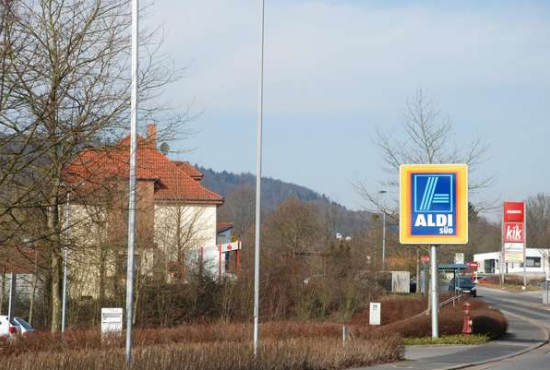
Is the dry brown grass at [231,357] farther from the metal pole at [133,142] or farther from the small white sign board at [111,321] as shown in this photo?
the small white sign board at [111,321]

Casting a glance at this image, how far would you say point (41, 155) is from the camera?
1396 cm

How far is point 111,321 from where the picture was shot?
19969mm

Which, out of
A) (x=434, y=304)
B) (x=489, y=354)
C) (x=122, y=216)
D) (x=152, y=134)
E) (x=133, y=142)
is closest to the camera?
(x=133, y=142)

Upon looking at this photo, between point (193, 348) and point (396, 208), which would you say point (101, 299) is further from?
point (193, 348)

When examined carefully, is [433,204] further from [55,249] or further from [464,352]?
[55,249]

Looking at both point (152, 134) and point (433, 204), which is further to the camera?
point (433, 204)

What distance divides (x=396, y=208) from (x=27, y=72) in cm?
2476

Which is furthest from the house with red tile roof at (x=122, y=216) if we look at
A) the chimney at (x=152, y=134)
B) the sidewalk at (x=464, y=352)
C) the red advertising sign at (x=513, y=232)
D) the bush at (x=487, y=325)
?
the red advertising sign at (x=513, y=232)

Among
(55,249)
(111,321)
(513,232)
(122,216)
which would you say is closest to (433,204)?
(122,216)

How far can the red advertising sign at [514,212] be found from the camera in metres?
72.5

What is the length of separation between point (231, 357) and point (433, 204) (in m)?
14.0

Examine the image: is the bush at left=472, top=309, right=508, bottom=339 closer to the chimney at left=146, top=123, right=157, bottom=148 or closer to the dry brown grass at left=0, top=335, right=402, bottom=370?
the dry brown grass at left=0, top=335, right=402, bottom=370

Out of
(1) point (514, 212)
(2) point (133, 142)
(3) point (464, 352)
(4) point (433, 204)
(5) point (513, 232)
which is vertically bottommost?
(3) point (464, 352)

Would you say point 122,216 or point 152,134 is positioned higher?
point 152,134
